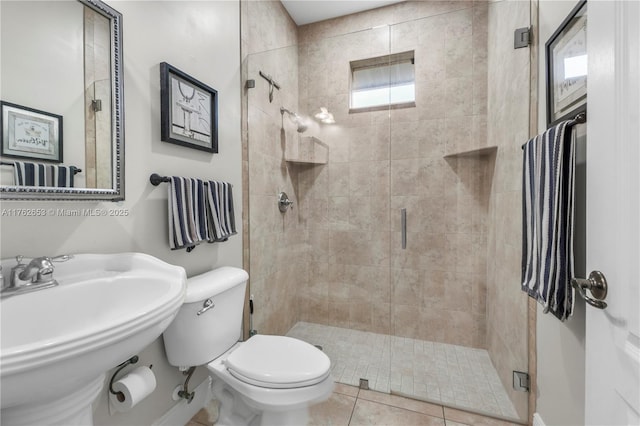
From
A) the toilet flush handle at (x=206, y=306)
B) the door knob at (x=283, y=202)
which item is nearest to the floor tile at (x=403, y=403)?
the toilet flush handle at (x=206, y=306)

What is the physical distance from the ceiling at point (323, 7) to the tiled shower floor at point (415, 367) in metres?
2.53

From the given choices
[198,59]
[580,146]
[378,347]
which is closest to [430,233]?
[378,347]

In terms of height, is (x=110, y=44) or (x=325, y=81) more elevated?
(x=325, y=81)

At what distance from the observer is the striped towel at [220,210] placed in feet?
4.76

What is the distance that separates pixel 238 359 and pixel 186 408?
477 millimetres

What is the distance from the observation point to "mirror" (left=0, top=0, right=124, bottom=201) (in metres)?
0.81

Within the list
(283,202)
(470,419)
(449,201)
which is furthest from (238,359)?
(449,201)

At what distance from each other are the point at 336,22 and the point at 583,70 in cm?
206

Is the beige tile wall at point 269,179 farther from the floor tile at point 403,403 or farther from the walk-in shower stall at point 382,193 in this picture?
the floor tile at point 403,403

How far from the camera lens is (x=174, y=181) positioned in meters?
1.25

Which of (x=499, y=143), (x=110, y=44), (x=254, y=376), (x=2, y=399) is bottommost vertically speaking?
(x=254, y=376)

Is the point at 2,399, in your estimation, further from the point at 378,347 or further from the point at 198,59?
the point at 378,347

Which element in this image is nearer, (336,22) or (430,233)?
(430,233)

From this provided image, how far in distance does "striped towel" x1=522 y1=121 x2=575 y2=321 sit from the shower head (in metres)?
1.38
